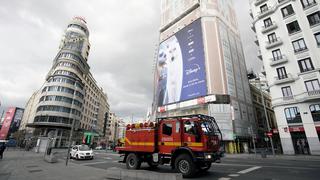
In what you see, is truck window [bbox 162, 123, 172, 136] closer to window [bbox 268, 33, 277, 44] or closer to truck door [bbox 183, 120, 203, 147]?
truck door [bbox 183, 120, 203, 147]

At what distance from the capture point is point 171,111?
53656 millimetres

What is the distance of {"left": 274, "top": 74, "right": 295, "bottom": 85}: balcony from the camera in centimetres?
3139

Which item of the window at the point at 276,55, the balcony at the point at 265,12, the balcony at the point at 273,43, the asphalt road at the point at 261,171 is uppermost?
the balcony at the point at 265,12

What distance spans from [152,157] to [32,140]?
65.2 metres

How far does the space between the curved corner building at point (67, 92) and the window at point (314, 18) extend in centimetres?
5410

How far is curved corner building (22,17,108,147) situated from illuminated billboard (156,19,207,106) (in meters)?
28.0

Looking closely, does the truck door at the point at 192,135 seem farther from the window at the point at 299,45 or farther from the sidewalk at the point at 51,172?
the window at the point at 299,45

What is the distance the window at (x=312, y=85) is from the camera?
2845 centimetres

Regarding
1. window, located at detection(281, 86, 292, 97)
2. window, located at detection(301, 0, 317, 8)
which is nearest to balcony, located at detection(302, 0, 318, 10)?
window, located at detection(301, 0, 317, 8)

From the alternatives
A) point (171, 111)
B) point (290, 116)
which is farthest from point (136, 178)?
point (171, 111)

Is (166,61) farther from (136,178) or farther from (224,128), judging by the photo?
(136,178)

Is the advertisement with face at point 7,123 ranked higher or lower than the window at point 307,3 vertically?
lower

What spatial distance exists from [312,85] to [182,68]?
3112 cm

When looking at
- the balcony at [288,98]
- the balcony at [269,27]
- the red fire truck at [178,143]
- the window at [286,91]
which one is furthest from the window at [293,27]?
the red fire truck at [178,143]
